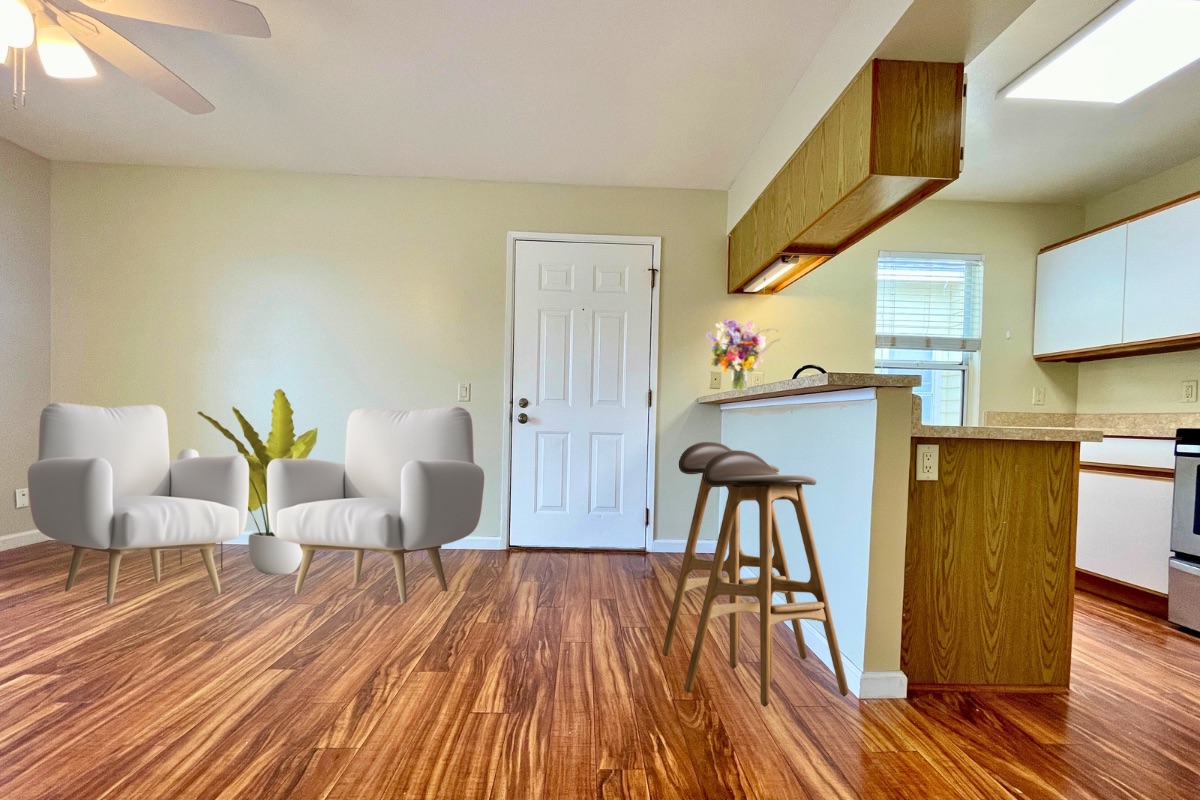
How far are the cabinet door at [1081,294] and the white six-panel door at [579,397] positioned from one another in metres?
2.54

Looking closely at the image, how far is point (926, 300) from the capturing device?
14.3 ft

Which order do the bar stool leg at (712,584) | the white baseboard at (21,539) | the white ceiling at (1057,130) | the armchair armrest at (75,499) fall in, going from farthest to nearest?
the white baseboard at (21,539), the armchair armrest at (75,499), the white ceiling at (1057,130), the bar stool leg at (712,584)

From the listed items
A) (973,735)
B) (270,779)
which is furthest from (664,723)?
(270,779)

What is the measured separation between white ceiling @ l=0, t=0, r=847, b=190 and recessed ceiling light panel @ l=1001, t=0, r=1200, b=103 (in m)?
0.89

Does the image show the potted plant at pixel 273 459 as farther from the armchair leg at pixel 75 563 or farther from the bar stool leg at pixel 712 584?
the bar stool leg at pixel 712 584

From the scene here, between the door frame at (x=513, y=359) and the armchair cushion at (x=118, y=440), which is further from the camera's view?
the door frame at (x=513, y=359)

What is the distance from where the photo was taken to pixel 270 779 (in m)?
1.44

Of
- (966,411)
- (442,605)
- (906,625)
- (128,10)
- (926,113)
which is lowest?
(442,605)

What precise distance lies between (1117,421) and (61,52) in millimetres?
5307

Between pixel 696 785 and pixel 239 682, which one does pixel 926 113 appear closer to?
pixel 696 785

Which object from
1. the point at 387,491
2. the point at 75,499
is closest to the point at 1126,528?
the point at 387,491

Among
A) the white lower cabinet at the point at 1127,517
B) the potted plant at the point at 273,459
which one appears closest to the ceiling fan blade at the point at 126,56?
the potted plant at the point at 273,459

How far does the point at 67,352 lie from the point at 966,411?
5784 millimetres

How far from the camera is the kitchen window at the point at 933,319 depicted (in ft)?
14.2
